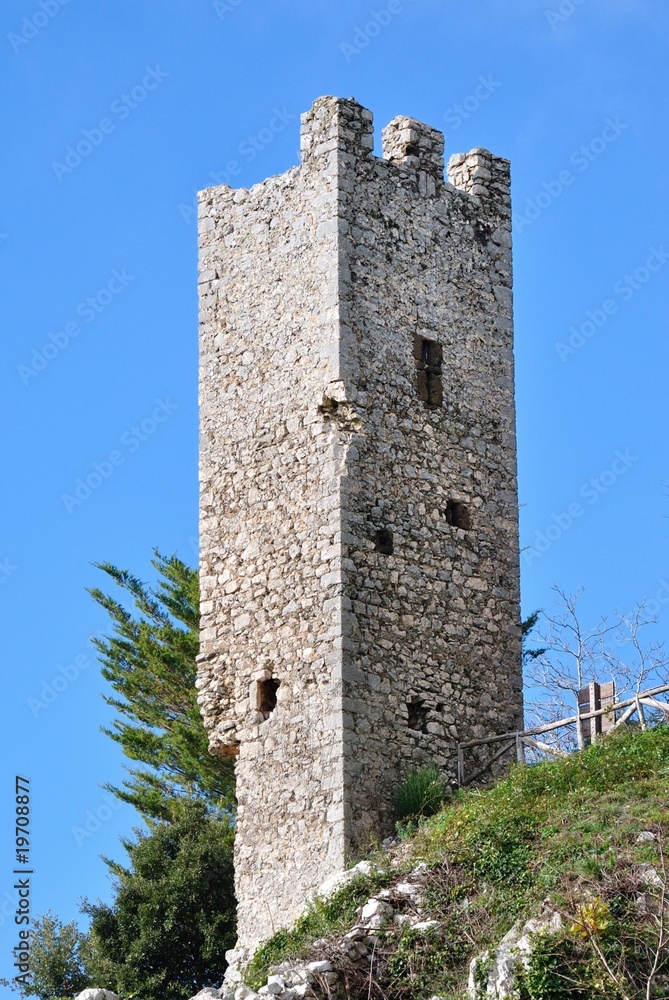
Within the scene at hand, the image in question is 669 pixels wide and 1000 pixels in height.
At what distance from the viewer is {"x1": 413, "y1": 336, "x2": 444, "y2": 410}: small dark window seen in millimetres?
18266

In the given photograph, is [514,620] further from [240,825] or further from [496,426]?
[240,825]

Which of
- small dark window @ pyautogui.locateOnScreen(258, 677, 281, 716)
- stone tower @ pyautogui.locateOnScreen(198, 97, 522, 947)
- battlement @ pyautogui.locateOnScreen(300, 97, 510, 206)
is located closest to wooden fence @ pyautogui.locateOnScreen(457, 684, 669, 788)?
stone tower @ pyautogui.locateOnScreen(198, 97, 522, 947)

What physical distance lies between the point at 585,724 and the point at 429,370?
12.0ft

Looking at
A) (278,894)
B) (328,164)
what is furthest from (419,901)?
(328,164)

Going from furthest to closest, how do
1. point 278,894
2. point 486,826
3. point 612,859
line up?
point 278,894 → point 486,826 → point 612,859

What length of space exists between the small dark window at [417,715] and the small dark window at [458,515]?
6.02 feet

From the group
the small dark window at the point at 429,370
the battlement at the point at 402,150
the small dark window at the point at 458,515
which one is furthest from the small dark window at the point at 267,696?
the battlement at the point at 402,150

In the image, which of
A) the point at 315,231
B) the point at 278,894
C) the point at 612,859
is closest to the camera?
the point at 612,859

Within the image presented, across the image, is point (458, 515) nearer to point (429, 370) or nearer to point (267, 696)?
point (429, 370)

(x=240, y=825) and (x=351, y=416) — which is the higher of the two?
(x=351, y=416)

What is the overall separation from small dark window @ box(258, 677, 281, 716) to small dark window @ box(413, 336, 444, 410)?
9.93ft

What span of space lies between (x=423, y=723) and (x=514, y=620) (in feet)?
5.69

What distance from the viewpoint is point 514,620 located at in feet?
60.8

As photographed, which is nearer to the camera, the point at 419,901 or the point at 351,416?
the point at 419,901
